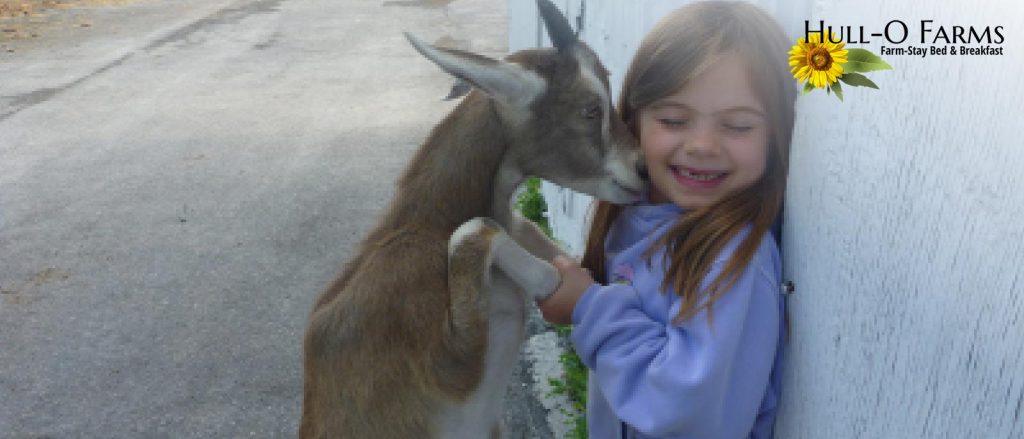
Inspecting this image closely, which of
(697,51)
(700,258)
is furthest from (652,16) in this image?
(700,258)

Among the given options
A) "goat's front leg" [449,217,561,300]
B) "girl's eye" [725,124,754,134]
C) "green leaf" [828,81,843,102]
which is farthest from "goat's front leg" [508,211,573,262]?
"green leaf" [828,81,843,102]

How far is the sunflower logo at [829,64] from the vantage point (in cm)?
146

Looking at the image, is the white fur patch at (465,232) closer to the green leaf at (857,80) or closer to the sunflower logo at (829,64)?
the sunflower logo at (829,64)

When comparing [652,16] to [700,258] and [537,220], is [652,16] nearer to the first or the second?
[700,258]

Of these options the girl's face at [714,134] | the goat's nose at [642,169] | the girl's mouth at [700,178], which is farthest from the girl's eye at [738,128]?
the goat's nose at [642,169]

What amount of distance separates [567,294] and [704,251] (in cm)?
48

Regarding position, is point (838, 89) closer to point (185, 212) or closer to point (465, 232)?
point (465, 232)

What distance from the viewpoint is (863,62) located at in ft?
4.81

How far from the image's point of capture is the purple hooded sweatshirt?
179 centimetres

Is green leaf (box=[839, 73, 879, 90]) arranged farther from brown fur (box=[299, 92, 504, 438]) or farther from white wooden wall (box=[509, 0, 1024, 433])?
brown fur (box=[299, 92, 504, 438])

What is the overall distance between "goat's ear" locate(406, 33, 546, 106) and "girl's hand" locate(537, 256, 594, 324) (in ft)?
1.67

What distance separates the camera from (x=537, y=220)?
6309mm

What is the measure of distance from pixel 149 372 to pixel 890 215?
4.35 m

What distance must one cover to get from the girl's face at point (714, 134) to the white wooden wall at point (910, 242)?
0.35 ft
